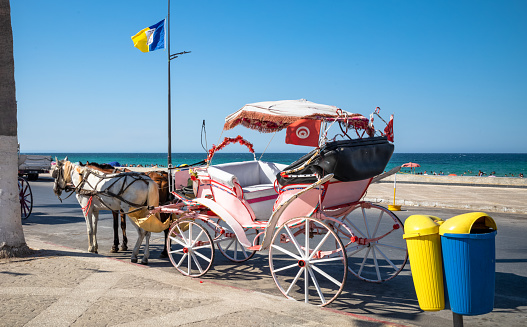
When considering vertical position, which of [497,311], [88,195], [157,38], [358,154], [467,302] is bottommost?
[497,311]

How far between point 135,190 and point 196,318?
3.99 m

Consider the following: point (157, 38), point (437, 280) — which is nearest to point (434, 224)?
point (437, 280)

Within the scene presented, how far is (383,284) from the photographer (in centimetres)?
658

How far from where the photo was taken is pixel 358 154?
221 inches

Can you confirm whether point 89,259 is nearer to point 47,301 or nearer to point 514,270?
point 47,301

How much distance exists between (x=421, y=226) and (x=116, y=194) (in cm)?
586

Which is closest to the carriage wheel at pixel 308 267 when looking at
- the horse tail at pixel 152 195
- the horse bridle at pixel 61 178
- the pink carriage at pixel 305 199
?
the pink carriage at pixel 305 199

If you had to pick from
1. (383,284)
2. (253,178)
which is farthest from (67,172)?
(383,284)

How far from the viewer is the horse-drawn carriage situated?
557cm

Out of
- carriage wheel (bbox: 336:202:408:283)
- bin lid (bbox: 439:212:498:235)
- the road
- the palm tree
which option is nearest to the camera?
bin lid (bbox: 439:212:498:235)

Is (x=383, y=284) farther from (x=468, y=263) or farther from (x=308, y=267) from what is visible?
(x=468, y=263)

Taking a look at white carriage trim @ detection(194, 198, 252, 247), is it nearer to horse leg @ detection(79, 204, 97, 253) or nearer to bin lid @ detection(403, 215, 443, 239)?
horse leg @ detection(79, 204, 97, 253)

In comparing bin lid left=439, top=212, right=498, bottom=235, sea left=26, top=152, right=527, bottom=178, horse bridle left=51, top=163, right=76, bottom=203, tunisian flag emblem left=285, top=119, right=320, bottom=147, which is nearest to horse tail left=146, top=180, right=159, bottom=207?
horse bridle left=51, top=163, right=76, bottom=203

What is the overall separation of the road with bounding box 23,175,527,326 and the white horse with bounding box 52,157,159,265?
25.1 inches
